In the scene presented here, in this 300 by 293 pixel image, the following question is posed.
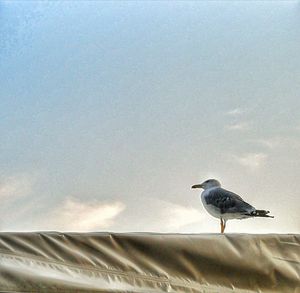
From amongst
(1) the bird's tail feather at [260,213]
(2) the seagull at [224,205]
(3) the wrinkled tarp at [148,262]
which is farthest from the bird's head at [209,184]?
(3) the wrinkled tarp at [148,262]

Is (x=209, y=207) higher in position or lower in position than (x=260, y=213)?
higher

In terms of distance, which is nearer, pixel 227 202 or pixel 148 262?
pixel 148 262

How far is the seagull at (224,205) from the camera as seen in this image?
260 centimetres

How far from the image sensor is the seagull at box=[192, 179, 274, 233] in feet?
8.53

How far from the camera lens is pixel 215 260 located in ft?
3.90

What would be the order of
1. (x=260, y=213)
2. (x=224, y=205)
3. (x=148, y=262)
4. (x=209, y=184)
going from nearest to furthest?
(x=148, y=262)
(x=260, y=213)
(x=224, y=205)
(x=209, y=184)

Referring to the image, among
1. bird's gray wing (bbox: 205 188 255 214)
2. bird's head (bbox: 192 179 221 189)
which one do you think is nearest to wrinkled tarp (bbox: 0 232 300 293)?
bird's gray wing (bbox: 205 188 255 214)

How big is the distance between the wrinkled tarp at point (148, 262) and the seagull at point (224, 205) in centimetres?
129

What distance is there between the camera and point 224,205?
8.86ft

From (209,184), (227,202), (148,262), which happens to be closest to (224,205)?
(227,202)

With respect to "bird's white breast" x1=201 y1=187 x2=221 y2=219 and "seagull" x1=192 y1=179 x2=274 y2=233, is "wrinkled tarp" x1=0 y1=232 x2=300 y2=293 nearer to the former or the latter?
"seagull" x1=192 y1=179 x2=274 y2=233

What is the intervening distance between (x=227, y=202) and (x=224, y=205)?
2 centimetres

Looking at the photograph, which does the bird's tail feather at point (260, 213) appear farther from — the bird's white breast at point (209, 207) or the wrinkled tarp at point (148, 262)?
the wrinkled tarp at point (148, 262)

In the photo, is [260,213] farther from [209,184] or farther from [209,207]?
[209,184]
